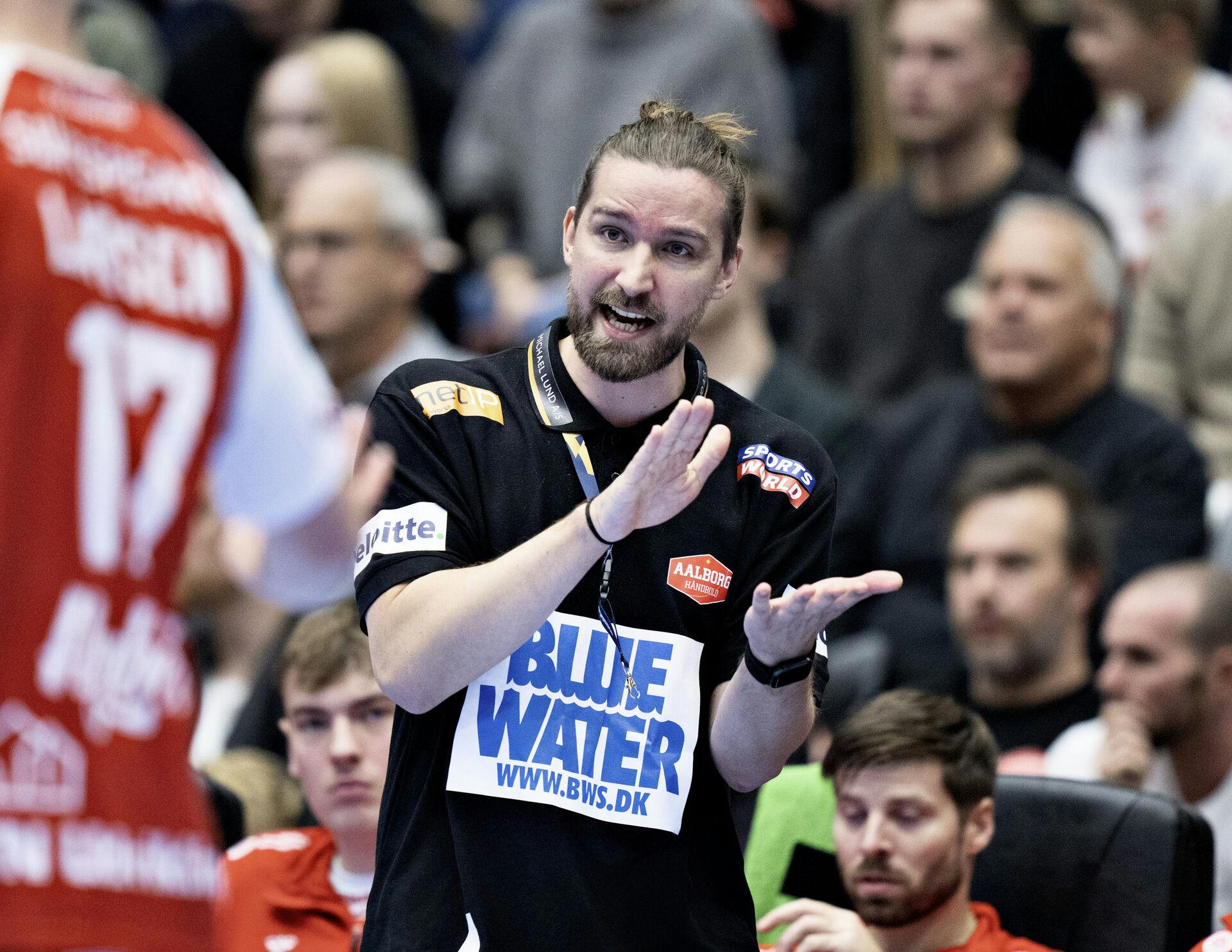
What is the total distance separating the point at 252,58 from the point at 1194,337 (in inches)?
180

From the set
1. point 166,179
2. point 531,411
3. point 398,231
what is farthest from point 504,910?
point 398,231

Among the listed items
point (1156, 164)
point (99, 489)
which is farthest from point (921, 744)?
point (1156, 164)

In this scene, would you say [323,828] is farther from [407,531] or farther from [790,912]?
[407,531]

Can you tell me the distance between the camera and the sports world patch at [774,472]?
311cm

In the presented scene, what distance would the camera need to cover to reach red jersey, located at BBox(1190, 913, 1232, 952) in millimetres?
3520

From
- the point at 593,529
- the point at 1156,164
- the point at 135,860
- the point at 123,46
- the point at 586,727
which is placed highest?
the point at 123,46

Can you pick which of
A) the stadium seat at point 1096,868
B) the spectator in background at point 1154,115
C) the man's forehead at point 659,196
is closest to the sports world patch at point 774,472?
the man's forehead at point 659,196

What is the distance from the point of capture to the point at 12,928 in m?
1.97

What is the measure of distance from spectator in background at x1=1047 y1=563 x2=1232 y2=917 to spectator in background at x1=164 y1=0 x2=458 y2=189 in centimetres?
484

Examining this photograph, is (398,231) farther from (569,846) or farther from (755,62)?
(569,846)

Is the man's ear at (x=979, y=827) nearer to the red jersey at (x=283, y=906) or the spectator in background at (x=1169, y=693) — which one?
the spectator in background at (x=1169, y=693)

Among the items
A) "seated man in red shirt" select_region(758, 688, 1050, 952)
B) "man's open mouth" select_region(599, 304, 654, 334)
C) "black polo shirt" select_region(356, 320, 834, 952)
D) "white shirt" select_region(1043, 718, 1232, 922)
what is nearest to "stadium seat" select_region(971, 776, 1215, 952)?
"seated man in red shirt" select_region(758, 688, 1050, 952)

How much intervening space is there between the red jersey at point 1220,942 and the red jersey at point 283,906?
5.70 ft

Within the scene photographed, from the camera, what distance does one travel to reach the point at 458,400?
3102 millimetres
